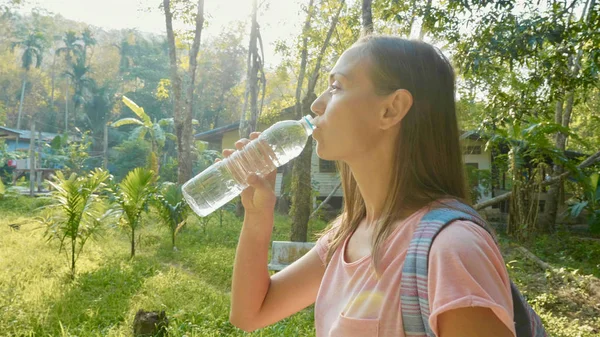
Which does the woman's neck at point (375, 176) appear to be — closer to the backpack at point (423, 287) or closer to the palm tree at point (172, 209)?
the backpack at point (423, 287)

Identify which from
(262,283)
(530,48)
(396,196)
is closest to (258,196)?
(262,283)

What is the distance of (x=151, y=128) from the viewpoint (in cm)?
1897

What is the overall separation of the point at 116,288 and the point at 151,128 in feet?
44.1

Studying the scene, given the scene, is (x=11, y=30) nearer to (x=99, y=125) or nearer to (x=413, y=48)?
(x=99, y=125)

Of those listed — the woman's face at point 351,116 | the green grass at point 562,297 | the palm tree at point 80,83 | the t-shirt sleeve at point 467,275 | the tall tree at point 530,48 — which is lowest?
the green grass at point 562,297

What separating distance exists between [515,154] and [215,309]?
302 inches

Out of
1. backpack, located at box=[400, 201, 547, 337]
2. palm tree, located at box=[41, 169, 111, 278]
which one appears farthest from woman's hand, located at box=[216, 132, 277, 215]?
palm tree, located at box=[41, 169, 111, 278]

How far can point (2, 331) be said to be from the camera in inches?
170

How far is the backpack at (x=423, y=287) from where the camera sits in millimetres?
892

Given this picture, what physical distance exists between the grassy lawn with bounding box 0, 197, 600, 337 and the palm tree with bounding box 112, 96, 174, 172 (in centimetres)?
713

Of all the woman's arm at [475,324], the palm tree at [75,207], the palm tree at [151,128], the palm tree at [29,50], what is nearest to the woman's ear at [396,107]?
the woman's arm at [475,324]

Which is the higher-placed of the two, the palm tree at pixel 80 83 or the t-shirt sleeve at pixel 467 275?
the palm tree at pixel 80 83

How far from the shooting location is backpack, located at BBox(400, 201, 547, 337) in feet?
2.93

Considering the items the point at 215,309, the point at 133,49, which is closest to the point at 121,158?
the point at 133,49
